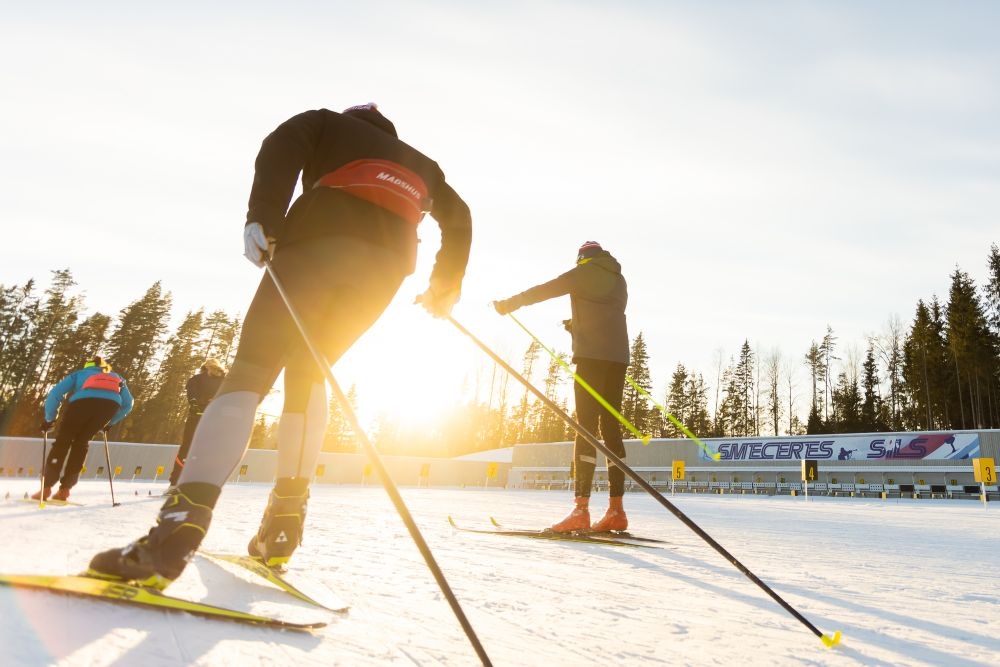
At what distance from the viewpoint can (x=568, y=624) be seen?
164 cm

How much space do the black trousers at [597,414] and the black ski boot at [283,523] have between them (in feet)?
9.33

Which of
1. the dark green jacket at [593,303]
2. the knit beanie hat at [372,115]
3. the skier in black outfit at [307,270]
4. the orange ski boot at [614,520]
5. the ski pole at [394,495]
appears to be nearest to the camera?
the ski pole at [394,495]

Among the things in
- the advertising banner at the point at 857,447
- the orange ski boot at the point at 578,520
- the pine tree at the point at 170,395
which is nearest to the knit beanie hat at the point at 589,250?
the orange ski boot at the point at 578,520

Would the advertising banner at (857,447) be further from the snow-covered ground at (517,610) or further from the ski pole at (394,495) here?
the ski pole at (394,495)

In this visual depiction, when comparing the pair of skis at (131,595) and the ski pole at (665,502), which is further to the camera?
the ski pole at (665,502)

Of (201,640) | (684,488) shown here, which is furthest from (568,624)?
(684,488)

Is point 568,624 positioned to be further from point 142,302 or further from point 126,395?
point 142,302

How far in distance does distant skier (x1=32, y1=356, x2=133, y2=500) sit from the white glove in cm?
535

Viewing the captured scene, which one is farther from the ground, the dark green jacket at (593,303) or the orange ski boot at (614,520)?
the dark green jacket at (593,303)

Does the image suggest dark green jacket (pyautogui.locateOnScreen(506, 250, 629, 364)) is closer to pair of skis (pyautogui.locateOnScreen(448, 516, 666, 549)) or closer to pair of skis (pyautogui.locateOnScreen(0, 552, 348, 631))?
pair of skis (pyautogui.locateOnScreen(448, 516, 666, 549))

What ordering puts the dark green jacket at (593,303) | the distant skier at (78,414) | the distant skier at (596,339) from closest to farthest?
1. the distant skier at (596,339)
2. the dark green jacket at (593,303)
3. the distant skier at (78,414)

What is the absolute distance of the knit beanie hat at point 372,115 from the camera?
247 centimetres

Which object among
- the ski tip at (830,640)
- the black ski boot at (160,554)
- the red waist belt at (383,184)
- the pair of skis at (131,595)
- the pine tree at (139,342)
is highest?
the pine tree at (139,342)

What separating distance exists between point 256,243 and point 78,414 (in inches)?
233
